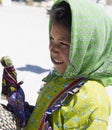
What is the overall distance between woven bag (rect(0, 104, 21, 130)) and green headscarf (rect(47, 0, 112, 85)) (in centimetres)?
27

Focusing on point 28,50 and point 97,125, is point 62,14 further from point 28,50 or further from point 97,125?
point 28,50

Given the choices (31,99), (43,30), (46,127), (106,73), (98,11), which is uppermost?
(98,11)

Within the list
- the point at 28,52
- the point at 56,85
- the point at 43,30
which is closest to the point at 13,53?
the point at 28,52

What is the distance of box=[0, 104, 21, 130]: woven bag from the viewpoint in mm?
1304

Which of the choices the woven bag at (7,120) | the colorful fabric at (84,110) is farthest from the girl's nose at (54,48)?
the woven bag at (7,120)

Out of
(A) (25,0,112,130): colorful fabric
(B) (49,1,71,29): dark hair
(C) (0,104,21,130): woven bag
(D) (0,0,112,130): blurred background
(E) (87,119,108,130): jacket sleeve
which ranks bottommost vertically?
(D) (0,0,112,130): blurred background

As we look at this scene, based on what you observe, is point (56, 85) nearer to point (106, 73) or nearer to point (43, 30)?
point (106, 73)

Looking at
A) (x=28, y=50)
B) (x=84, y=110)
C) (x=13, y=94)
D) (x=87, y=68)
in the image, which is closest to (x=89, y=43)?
(x=87, y=68)

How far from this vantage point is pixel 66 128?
135 cm

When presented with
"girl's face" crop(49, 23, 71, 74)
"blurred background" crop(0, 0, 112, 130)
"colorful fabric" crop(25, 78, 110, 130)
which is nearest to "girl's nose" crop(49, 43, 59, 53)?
"girl's face" crop(49, 23, 71, 74)

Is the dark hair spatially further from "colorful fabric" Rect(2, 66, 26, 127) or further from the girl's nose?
"colorful fabric" Rect(2, 66, 26, 127)

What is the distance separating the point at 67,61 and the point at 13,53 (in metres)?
4.44

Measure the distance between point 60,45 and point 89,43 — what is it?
0.12 metres

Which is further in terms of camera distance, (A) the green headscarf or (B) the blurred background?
(B) the blurred background
